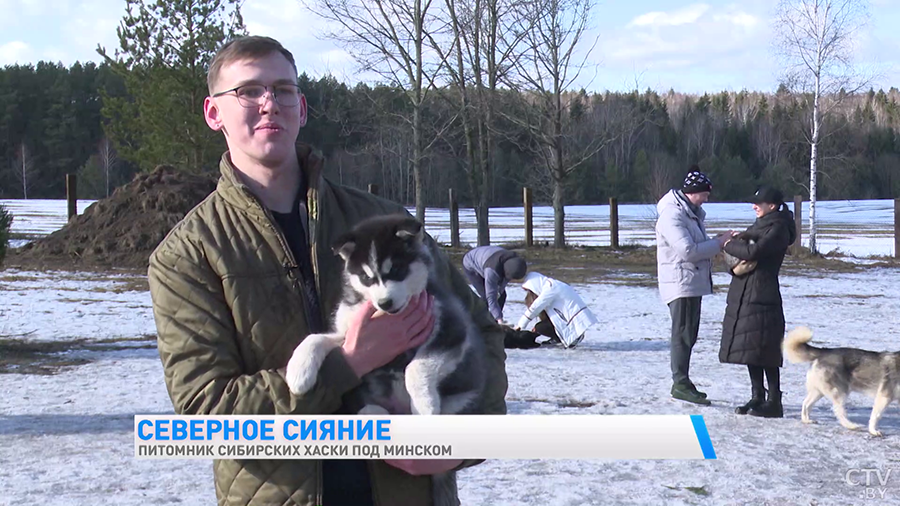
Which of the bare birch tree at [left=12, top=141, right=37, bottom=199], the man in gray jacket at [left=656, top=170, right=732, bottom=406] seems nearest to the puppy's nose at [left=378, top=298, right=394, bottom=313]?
the man in gray jacket at [left=656, top=170, right=732, bottom=406]

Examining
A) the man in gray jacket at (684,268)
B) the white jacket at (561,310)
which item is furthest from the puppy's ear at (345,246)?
the white jacket at (561,310)

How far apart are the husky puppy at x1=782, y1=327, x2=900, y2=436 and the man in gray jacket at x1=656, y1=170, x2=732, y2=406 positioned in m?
1.02

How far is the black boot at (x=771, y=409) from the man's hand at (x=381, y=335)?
5.97m

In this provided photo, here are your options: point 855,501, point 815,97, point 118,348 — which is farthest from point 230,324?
point 815,97

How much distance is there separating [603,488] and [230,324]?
3.89 meters

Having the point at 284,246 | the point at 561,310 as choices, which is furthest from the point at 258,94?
the point at 561,310

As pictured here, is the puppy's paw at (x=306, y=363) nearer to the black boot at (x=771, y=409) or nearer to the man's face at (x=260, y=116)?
the man's face at (x=260, y=116)

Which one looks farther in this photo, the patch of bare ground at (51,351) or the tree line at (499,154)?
the tree line at (499,154)

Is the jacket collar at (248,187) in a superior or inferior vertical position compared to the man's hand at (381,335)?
superior

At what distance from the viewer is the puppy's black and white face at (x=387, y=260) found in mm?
2336

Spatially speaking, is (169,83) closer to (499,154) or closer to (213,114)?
(213,114)

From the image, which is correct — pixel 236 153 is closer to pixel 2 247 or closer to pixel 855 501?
pixel 855 501

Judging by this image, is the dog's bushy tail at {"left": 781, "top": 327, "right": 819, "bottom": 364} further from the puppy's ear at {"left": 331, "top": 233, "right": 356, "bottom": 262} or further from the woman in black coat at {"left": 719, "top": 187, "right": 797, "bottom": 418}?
the puppy's ear at {"left": 331, "top": 233, "right": 356, "bottom": 262}

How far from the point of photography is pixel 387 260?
243 cm
